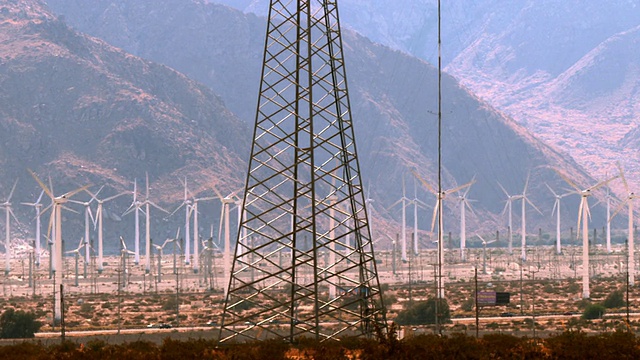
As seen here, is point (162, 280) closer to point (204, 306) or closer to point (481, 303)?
point (204, 306)

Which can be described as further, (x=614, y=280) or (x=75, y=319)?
(x=614, y=280)

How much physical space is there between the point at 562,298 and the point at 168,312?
34.1 m

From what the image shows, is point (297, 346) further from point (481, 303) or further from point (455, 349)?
point (481, 303)

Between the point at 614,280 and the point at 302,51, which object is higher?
→ the point at 302,51

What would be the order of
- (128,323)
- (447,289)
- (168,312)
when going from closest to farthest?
1. (128,323)
2. (168,312)
3. (447,289)

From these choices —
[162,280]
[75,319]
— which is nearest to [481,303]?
[75,319]

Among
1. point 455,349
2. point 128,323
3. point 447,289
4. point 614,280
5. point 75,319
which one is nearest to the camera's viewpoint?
point 455,349

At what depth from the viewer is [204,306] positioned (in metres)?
104

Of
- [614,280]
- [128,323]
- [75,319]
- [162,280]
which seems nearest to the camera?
[128,323]

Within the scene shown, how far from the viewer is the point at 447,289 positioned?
5069 inches

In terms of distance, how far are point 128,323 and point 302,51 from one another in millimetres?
52324

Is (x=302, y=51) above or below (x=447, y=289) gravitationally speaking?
above

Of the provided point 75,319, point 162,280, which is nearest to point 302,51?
point 75,319

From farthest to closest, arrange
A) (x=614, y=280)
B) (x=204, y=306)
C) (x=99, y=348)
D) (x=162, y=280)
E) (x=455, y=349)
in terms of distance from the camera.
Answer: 1. (x=162, y=280)
2. (x=614, y=280)
3. (x=204, y=306)
4. (x=99, y=348)
5. (x=455, y=349)
